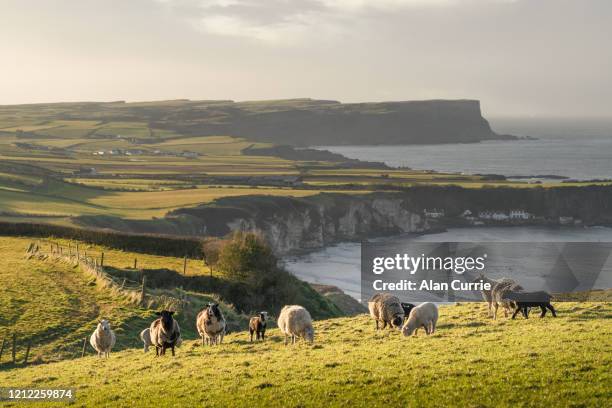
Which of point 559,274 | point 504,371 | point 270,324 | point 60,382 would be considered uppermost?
point 504,371

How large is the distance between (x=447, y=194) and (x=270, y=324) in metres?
116

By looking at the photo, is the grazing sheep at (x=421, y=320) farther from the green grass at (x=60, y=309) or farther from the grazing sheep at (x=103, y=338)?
the green grass at (x=60, y=309)

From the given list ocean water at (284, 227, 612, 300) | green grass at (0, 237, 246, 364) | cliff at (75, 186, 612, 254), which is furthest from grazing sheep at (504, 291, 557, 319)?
→ cliff at (75, 186, 612, 254)

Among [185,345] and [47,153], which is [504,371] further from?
[47,153]

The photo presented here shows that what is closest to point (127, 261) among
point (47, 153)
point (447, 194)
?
point (447, 194)

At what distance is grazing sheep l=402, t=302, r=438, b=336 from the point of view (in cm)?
2481

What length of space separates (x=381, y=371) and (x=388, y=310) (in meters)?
7.22

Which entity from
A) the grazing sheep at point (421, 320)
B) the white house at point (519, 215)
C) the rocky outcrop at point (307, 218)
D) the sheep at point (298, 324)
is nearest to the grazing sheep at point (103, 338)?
the sheep at point (298, 324)

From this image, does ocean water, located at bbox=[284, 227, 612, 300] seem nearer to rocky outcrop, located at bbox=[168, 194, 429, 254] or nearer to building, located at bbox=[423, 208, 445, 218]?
building, located at bbox=[423, 208, 445, 218]

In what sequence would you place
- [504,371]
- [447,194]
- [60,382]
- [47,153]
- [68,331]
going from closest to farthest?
[504,371], [60,382], [68,331], [447,194], [47,153]

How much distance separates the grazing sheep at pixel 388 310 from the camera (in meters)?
26.1

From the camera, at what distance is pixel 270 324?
4169 centimetres

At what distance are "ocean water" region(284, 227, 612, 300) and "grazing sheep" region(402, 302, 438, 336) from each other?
5515cm

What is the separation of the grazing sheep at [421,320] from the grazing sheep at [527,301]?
3.35 m
